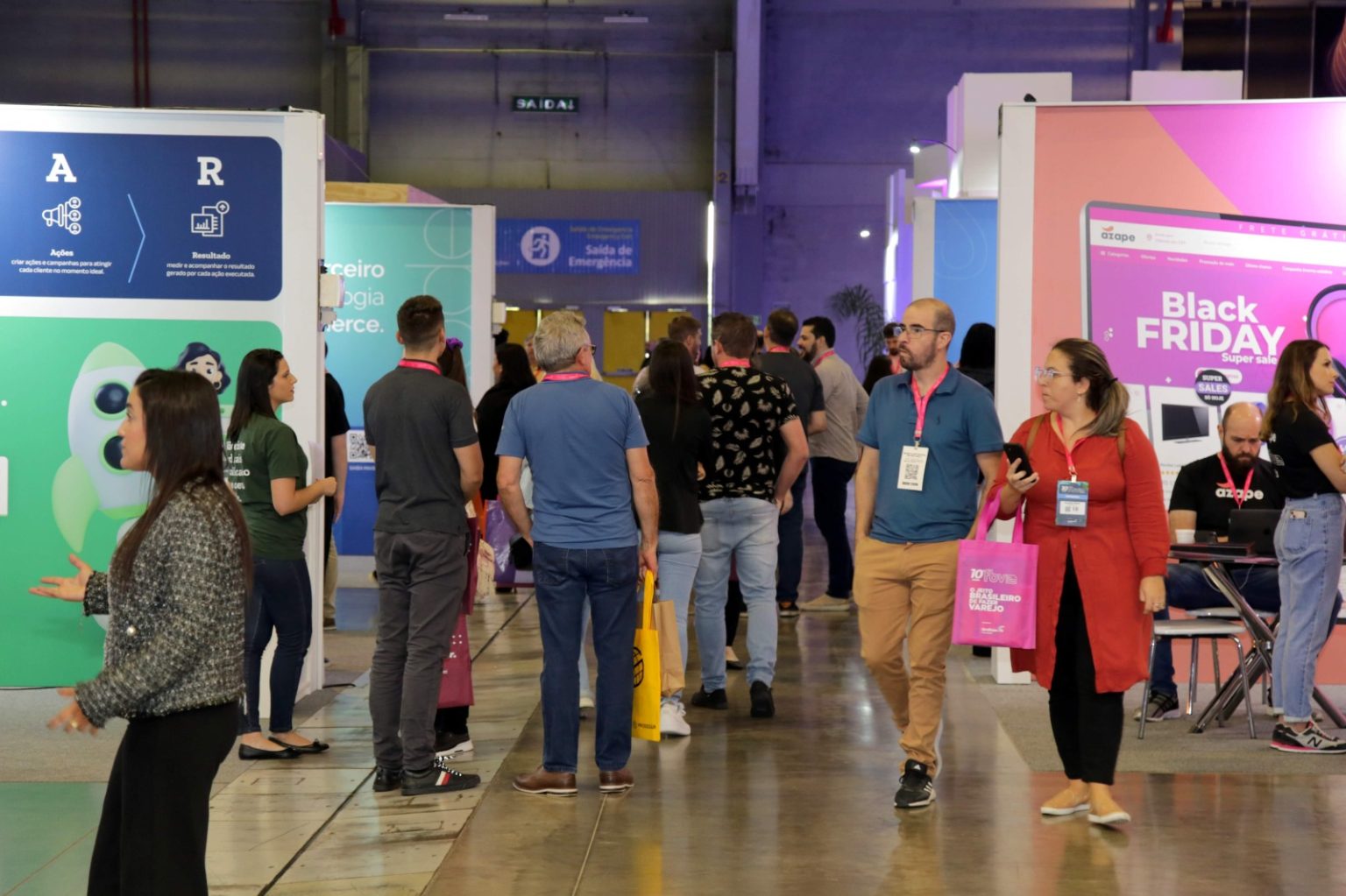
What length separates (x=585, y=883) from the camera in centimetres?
385

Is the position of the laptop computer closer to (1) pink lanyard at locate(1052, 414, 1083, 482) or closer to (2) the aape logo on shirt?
(2) the aape logo on shirt

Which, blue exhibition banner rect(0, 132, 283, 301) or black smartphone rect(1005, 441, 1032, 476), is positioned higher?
blue exhibition banner rect(0, 132, 283, 301)

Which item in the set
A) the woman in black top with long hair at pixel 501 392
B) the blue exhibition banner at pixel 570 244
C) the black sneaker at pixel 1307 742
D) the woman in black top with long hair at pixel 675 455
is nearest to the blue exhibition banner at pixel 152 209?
the woman in black top with long hair at pixel 501 392

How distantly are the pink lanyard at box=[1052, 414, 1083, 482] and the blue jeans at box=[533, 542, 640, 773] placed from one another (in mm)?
1286

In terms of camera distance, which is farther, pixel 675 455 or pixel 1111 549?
pixel 675 455

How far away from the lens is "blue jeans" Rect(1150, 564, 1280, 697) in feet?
18.8

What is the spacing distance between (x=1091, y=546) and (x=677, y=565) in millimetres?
1709

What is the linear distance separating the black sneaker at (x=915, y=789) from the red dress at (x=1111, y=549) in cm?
58

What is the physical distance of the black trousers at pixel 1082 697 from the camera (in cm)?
427

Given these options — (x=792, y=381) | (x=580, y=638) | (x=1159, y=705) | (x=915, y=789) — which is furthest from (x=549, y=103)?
(x=915, y=789)

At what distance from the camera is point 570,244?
2016 centimetres

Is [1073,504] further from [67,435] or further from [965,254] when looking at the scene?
[965,254]

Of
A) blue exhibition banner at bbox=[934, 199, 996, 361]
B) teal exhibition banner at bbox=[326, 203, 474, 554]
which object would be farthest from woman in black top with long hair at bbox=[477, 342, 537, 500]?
blue exhibition banner at bbox=[934, 199, 996, 361]

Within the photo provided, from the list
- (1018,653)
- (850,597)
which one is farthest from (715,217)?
(1018,653)
